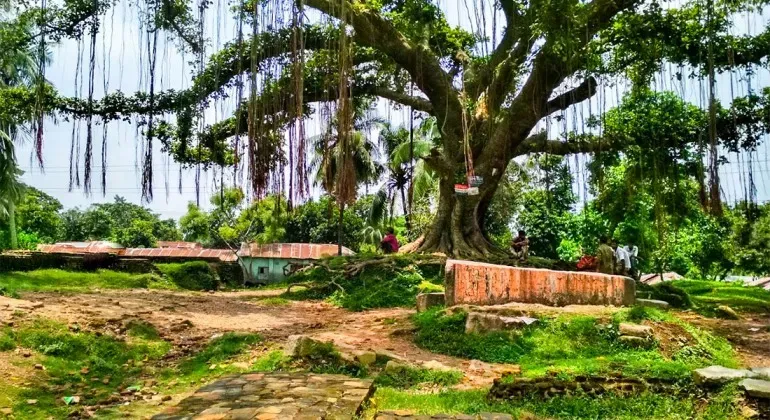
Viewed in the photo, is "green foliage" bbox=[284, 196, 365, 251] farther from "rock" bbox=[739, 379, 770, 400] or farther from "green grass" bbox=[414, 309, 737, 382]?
"rock" bbox=[739, 379, 770, 400]

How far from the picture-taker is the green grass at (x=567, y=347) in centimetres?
624

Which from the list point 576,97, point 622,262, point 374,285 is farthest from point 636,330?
point 374,285

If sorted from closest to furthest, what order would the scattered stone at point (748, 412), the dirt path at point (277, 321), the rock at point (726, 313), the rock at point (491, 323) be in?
the scattered stone at point (748, 412)
the dirt path at point (277, 321)
the rock at point (491, 323)
the rock at point (726, 313)

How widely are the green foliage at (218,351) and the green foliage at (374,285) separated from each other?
3.69 meters

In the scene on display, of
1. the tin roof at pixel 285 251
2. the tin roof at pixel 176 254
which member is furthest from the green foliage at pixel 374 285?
the tin roof at pixel 285 251

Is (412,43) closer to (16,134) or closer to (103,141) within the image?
(103,141)

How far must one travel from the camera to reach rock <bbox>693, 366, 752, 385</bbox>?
194 inches

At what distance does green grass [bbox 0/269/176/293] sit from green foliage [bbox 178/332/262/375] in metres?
4.90

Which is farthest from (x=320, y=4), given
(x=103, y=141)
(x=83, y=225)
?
(x=83, y=225)

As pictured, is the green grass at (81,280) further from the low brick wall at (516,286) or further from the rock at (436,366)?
the rock at (436,366)

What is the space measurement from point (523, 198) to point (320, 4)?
658 inches

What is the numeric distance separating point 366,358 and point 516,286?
3.02 meters

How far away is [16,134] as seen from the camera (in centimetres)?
1905

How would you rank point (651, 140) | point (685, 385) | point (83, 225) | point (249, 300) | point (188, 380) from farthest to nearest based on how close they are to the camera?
point (83, 225)
point (651, 140)
point (249, 300)
point (188, 380)
point (685, 385)
